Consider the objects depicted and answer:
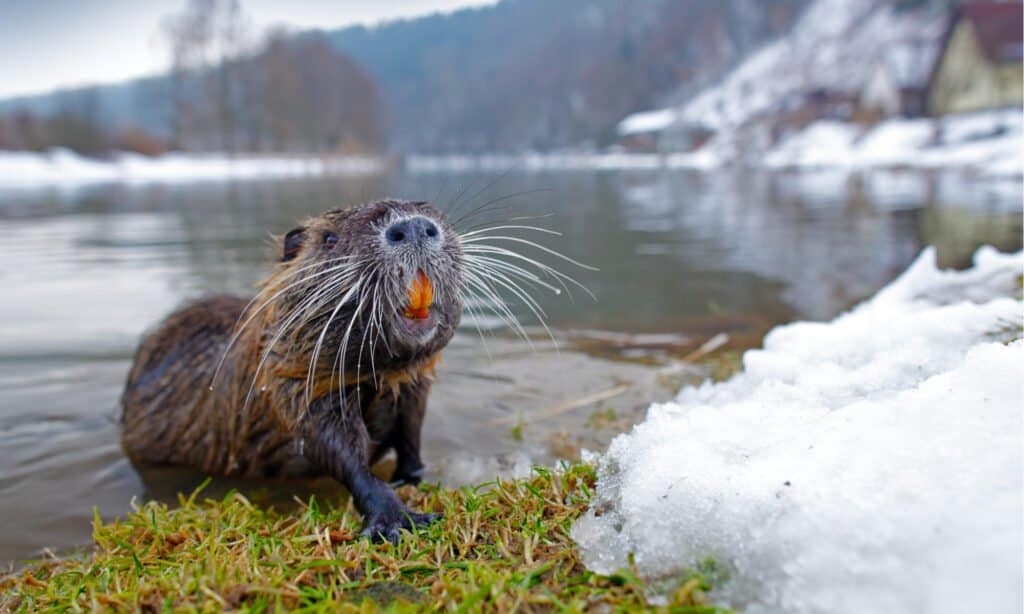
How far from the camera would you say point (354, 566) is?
1774 mm

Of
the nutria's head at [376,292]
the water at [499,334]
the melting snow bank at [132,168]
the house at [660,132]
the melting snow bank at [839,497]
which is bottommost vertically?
the water at [499,334]

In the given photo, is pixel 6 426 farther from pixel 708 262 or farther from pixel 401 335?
pixel 708 262

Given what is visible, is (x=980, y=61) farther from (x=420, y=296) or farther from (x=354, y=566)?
(x=354, y=566)

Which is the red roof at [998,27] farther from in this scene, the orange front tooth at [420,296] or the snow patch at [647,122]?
the orange front tooth at [420,296]

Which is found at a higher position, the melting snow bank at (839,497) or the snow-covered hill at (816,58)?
the snow-covered hill at (816,58)

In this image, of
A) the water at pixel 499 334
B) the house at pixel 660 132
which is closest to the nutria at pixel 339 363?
the water at pixel 499 334

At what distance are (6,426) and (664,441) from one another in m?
3.75

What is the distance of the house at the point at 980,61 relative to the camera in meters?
39.0

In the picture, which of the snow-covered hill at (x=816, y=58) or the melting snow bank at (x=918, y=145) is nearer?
the melting snow bank at (x=918, y=145)

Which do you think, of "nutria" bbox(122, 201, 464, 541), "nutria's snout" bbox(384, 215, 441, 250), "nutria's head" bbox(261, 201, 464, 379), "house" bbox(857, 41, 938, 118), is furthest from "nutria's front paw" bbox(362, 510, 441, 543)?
"house" bbox(857, 41, 938, 118)

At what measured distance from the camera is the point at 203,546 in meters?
2.02

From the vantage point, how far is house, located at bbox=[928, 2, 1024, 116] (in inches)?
1534

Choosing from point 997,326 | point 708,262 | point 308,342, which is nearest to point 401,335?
point 308,342

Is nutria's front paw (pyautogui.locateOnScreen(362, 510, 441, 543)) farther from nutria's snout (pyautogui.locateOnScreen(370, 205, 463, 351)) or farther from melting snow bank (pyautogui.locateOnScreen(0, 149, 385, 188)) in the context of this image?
melting snow bank (pyautogui.locateOnScreen(0, 149, 385, 188))
